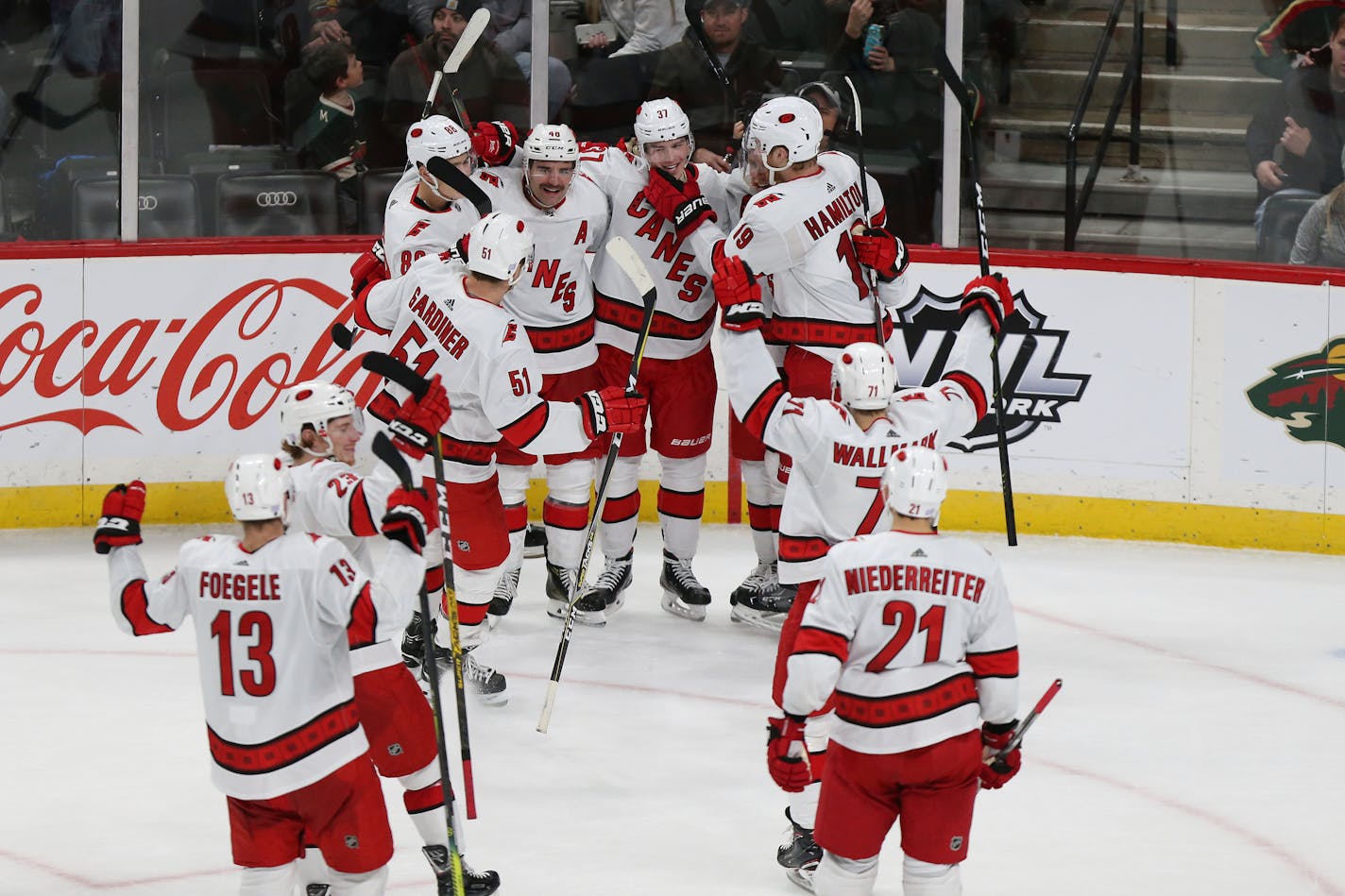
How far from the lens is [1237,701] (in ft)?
18.5

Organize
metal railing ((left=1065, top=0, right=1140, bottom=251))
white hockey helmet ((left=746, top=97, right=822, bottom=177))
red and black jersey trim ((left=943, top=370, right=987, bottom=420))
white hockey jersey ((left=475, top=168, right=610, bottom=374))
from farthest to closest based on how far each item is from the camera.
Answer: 1. metal railing ((left=1065, top=0, right=1140, bottom=251))
2. white hockey jersey ((left=475, top=168, right=610, bottom=374))
3. white hockey helmet ((left=746, top=97, right=822, bottom=177))
4. red and black jersey trim ((left=943, top=370, right=987, bottom=420))

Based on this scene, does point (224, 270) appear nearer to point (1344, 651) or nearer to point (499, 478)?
point (499, 478)

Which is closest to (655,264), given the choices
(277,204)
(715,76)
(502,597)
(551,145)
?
(551,145)

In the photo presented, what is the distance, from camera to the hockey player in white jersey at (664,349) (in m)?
6.27

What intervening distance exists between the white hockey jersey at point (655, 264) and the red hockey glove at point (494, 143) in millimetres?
304

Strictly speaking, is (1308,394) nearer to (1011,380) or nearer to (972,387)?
(1011,380)

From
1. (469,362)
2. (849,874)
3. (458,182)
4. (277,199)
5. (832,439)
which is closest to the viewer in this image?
(849,874)

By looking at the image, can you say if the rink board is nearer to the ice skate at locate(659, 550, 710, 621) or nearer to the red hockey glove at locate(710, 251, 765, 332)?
the ice skate at locate(659, 550, 710, 621)

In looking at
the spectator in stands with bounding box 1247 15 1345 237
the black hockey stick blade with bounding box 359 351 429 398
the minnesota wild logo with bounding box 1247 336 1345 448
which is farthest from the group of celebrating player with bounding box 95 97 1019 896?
the spectator in stands with bounding box 1247 15 1345 237

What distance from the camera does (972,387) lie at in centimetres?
458

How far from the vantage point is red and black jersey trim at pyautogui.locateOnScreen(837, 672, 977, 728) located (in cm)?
346

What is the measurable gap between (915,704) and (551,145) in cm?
291

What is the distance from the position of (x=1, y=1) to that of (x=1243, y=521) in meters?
5.13

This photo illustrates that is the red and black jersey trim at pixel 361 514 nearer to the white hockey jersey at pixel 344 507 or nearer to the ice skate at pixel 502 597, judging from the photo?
the white hockey jersey at pixel 344 507
